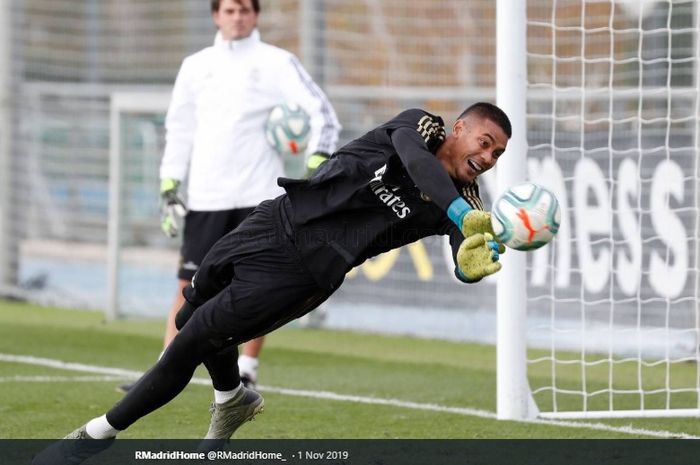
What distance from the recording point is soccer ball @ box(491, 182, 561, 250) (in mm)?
4805

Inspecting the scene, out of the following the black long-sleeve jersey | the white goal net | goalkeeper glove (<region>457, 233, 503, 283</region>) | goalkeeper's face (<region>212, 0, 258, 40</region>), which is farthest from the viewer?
the white goal net

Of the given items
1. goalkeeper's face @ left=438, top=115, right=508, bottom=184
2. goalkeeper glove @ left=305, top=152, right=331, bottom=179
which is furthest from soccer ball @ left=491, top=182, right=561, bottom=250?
goalkeeper glove @ left=305, top=152, right=331, bottom=179

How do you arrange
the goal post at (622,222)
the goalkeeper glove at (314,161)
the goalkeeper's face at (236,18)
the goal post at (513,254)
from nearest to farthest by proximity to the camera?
the goal post at (513,254)
the goalkeeper glove at (314,161)
the goalkeeper's face at (236,18)
the goal post at (622,222)

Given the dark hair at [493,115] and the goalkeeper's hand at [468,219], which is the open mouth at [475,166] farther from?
the goalkeeper's hand at [468,219]

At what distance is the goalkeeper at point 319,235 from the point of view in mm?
5262

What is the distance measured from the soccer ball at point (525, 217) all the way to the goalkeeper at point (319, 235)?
0.35 m

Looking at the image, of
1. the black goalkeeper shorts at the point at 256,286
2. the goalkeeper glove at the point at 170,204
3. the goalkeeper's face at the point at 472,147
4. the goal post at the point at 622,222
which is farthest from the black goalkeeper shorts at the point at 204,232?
the goalkeeper's face at the point at 472,147

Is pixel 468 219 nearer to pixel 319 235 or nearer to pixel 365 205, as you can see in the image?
pixel 365 205

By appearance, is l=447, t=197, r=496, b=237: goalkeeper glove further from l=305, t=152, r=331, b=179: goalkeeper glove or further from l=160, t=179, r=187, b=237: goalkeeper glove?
l=160, t=179, r=187, b=237: goalkeeper glove

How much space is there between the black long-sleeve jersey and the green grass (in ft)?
4.78

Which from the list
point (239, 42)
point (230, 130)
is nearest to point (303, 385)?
point (230, 130)

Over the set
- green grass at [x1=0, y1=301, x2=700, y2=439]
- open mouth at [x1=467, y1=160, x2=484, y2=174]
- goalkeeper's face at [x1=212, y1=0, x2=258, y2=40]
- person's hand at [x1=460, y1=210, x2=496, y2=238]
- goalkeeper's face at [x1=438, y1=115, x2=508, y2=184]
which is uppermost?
goalkeeper's face at [x1=212, y1=0, x2=258, y2=40]

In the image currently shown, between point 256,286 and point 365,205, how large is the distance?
1.78 ft
